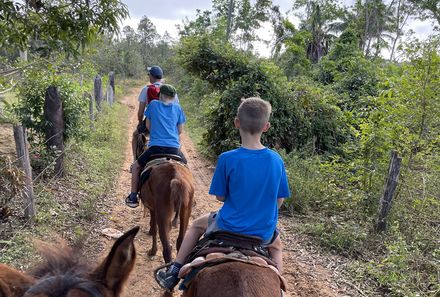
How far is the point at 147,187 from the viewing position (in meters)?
5.02

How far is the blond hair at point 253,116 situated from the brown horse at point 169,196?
1977 mm

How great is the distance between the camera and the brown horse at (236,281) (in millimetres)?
2205

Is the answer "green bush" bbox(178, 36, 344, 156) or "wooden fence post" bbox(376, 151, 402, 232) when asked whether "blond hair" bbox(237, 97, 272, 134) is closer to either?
"wooden fence post" bbox(376, 151, 402, 232)

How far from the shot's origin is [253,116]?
8.75ft

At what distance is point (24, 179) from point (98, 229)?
5.07 feet

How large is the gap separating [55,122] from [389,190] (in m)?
6.29

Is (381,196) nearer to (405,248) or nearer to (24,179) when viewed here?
(405,248)

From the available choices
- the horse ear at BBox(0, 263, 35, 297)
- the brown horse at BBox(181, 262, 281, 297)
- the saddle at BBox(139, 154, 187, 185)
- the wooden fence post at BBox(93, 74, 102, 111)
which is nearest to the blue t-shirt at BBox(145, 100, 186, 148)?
the saddle at BBox(139, 154, 187, 185)

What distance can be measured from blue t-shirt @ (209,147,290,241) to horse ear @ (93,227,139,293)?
1.25m

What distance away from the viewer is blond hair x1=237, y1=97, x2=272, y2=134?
267 cm

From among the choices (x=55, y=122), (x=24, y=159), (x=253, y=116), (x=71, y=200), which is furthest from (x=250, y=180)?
(x=55, y=122)

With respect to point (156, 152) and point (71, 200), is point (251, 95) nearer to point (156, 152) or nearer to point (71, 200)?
point (156, 152)

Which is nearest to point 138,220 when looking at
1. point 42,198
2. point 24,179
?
point 42,198

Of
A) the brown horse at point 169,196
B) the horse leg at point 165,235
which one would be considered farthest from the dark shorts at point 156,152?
the horse leg at point 165,235
